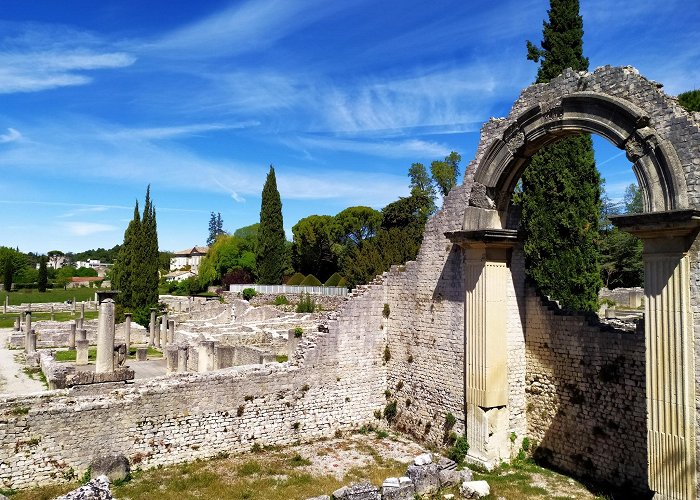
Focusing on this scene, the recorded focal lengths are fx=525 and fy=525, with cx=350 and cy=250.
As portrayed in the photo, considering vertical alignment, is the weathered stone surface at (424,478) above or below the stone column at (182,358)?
below

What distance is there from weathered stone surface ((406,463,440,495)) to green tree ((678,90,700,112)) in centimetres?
1203

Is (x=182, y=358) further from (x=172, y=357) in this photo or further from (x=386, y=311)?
(x=386, y=311)

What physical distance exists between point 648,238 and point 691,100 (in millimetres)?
9340

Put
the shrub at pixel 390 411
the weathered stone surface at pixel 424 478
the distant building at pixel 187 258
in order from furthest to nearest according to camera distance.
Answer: the distant building at pixel 187 258, the shrub at pixel 390 411, the weathered stone surface at pixel 424 478

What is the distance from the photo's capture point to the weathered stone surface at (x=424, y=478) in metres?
9.00

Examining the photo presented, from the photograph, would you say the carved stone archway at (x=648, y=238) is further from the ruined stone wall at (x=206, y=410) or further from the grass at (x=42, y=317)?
the grass at (x=42, y=317)

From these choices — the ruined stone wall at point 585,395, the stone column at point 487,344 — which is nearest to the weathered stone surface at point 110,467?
the stone column at point 487,344

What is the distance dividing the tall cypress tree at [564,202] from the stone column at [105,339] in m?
13.8

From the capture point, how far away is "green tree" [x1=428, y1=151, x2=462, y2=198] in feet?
156

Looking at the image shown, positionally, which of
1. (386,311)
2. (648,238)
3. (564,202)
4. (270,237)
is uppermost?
(270,237)

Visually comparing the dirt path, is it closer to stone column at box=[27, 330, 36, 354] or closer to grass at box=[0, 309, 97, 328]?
stone column at box=[27, 330, 36, 354]

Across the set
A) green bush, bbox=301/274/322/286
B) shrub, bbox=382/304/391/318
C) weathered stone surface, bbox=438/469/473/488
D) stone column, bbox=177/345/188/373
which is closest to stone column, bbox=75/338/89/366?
stone column, bbox=177/345/188/373

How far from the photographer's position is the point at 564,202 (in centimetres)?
1738

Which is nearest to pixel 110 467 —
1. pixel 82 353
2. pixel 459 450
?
pixel 459 450
